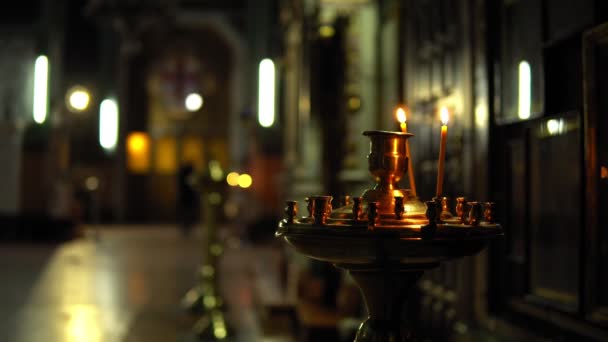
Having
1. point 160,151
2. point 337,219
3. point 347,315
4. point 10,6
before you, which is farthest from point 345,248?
point 160,151

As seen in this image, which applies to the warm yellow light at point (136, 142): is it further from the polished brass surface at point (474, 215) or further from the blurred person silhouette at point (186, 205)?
the polished brass surface at point (474, 215)

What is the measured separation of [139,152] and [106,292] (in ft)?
62.1

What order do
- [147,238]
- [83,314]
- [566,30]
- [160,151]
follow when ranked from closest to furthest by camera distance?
[566,30]
[83,314]
[147,238]
[160,151]

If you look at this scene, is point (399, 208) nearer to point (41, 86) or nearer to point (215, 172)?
point (215, 172)

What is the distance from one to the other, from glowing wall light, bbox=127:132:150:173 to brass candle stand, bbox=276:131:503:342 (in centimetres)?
2544

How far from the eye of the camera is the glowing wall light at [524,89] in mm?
3451

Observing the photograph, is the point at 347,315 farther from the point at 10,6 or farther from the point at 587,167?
the point at 10,6

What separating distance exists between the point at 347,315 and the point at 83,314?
276 centimetres

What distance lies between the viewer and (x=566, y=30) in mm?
3080

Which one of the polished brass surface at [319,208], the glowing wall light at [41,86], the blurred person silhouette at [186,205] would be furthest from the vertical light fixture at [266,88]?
the polished brass surface at [319,208]

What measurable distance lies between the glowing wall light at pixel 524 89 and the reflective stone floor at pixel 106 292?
10.2 feet

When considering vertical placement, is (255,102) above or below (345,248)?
above

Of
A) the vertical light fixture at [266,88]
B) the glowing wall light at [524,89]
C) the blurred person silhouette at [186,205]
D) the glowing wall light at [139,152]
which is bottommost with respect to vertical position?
the blurred person silhouette at [186,205]

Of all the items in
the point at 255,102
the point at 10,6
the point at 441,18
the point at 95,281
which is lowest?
the point at 95,281
